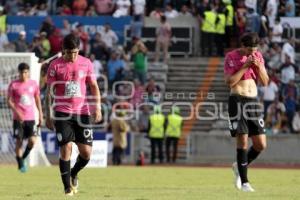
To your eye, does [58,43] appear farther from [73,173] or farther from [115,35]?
[73,173]

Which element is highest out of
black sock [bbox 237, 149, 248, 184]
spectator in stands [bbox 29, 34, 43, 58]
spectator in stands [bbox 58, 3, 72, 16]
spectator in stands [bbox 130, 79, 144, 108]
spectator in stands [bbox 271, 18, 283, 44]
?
spectator in stands [bbox 58, 3, 72, 16]

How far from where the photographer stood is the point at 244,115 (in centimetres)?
1698

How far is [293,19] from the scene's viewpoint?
1515 inches

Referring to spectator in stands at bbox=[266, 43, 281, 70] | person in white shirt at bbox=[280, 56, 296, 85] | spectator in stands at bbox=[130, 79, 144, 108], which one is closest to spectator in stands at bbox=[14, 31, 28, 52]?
spectator in stands at bbox=[130, 79, 144, 108]

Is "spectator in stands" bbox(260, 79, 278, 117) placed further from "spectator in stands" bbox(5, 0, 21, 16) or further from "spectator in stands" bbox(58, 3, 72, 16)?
"spectator in stands" bbox(5, 0, 21, 16)

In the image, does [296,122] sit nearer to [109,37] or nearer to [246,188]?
[109,37]

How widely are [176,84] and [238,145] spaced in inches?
860

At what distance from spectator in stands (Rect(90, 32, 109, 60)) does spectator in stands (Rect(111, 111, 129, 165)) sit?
4.83 meters

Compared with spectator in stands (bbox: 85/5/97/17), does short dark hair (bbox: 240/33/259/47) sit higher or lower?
lower

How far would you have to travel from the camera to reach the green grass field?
1561 cm

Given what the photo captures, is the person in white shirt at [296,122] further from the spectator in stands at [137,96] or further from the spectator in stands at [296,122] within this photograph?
the spectator in stands at [137,96]

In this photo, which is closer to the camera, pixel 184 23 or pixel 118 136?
pixel 118 136

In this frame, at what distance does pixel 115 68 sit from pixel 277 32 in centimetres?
586

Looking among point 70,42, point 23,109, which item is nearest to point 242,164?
point 70,42
